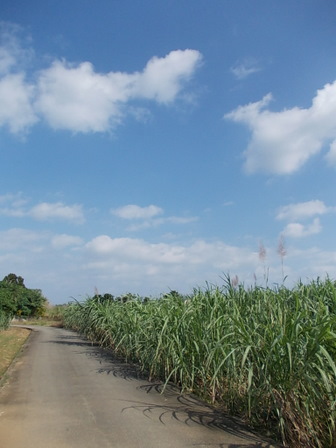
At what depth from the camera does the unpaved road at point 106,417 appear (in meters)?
4.11

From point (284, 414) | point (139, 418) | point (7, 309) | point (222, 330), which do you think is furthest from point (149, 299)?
point (7, 309)

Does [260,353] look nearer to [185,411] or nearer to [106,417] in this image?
[185,411]

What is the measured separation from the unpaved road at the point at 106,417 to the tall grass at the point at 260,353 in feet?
1.09

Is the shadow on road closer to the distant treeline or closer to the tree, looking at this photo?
the distant treeline

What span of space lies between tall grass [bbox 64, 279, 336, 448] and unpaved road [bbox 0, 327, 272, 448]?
0.33 metres

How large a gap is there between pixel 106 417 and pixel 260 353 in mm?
2103

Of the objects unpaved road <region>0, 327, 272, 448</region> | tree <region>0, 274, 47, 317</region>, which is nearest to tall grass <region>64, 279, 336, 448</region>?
unpaved road <region>0, 327, 272, 448</region>

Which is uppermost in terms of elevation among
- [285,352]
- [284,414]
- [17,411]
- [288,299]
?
[288,299]

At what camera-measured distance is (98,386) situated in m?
6.86

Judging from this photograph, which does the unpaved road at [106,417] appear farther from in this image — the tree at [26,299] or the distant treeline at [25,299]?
the tree at [26,299]

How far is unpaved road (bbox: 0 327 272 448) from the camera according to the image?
162 inches

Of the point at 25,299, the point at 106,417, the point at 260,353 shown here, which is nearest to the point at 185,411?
the point at 106,417

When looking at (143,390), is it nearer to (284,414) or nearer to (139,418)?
(139,418)

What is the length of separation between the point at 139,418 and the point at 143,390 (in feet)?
→ 5.29
